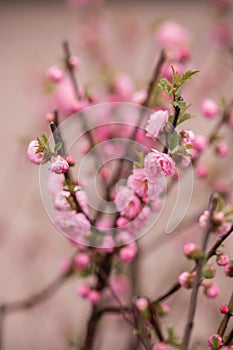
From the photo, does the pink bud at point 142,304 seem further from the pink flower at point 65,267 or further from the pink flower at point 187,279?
the pink flower at point 65,267

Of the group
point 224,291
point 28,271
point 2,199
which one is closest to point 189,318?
point 224,291

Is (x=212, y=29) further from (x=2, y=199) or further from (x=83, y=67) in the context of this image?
(x=2, y=199)

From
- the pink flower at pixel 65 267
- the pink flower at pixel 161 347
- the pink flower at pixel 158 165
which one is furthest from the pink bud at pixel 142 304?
the pink flower at pixel 65 267

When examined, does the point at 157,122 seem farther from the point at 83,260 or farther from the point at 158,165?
the point at 83,260

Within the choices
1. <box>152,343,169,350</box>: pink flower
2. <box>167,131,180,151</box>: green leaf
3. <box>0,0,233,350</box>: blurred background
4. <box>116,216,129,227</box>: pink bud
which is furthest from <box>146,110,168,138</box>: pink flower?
<box>0,0,233,350</box>: blurred background

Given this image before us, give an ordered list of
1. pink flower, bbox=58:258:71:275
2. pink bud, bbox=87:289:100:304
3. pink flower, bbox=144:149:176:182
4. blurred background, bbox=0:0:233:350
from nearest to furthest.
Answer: pink flower, bbox=144:149:176:182, pink bud, bbox=87:289:100:304, pink flower, bbox=58:258:71:275, blurred background, bbox=0:0:233:350

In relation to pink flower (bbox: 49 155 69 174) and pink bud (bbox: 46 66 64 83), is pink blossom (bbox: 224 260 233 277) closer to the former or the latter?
pink flower (bbox: 49 155 69 174)
